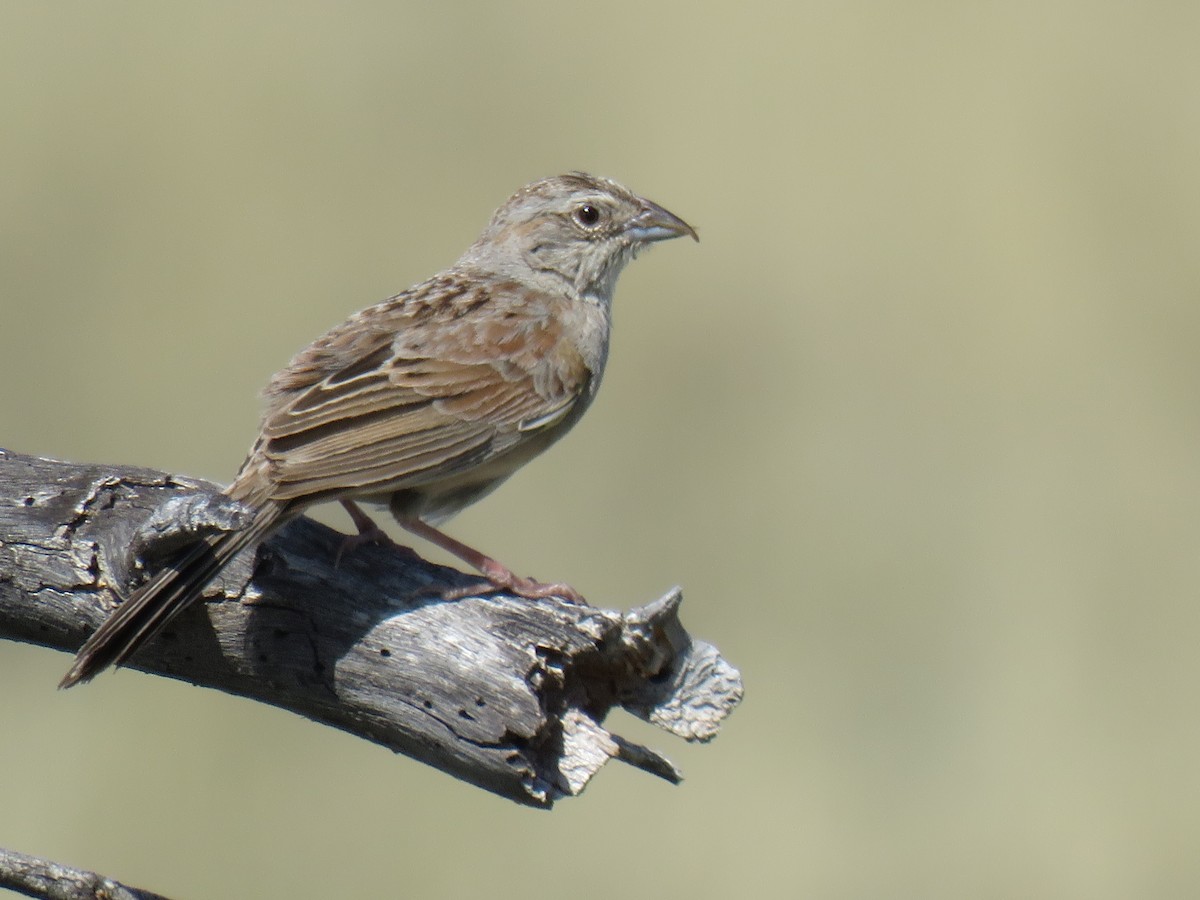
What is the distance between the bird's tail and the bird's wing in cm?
31

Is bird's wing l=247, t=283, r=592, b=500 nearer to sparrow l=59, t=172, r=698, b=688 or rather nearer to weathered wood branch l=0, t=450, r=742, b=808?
sparrow l=59, t=172, r=698, b=688

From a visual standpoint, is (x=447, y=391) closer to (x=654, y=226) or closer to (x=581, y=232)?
(x=581, y=232)

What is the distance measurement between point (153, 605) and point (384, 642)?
608 millimetres

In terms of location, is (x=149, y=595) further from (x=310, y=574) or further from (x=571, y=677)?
(x=571, y=677)

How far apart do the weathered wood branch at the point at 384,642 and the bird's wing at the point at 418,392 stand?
249 mm

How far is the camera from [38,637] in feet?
13.8

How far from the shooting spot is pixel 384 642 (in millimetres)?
3938

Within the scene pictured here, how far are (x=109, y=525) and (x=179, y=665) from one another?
0.44 meters

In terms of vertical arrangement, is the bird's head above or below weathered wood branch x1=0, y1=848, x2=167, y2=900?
above

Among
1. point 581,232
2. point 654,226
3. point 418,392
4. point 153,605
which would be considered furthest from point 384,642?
point 654,226

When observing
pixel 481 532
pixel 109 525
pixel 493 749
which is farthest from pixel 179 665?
pixel 481 532

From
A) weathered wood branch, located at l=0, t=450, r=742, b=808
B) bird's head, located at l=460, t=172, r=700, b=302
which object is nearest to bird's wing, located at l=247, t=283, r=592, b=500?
weathered wood branch, located at l=0, t=450, r=742, b=808

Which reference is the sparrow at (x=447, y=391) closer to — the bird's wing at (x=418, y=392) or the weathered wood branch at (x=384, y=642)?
the bird's wing at (x=418, y=392)

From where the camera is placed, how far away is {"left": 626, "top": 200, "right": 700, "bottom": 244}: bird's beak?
19.0ft
